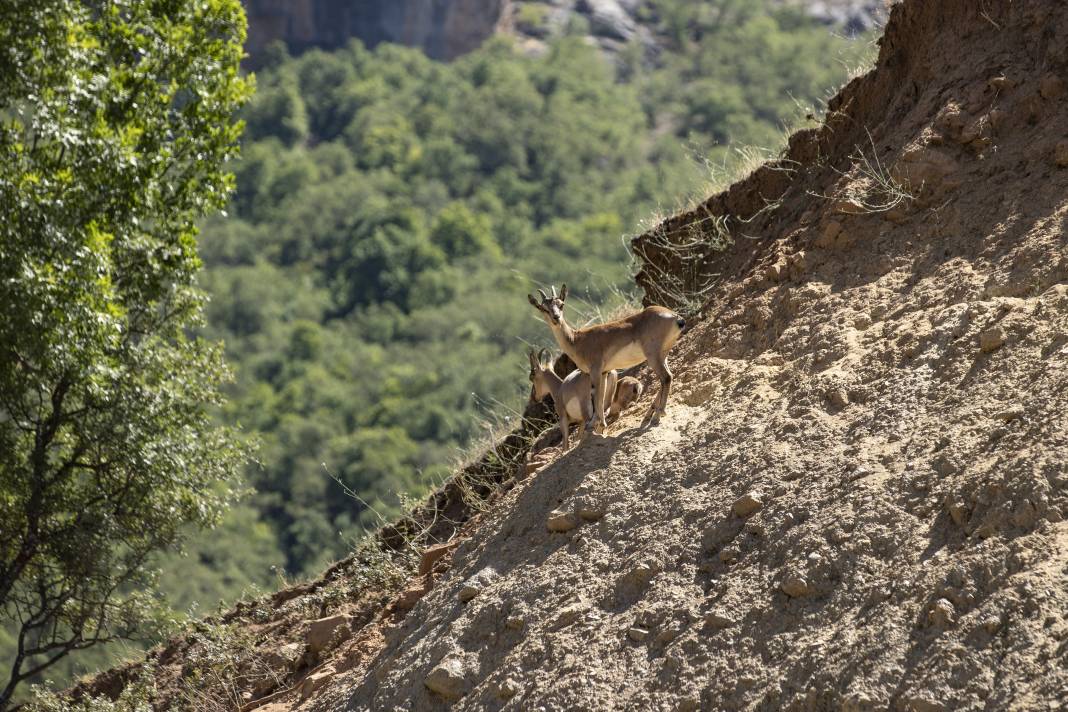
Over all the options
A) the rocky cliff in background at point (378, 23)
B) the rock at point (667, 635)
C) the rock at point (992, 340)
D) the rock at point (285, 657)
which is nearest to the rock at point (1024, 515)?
the rock at point (992, 340)

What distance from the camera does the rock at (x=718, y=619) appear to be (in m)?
7.57

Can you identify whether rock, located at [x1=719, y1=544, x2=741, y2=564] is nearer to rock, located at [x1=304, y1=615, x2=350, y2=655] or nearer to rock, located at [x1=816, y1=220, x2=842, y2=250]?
rock, located at [x1=816, y1=220, x2=842, y2=250]

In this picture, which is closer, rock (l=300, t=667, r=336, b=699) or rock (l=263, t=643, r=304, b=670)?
rock (l=300, t=667, r=336, b=699)

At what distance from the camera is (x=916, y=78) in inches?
406

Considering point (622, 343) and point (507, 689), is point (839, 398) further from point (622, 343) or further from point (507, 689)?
point (507, 689)

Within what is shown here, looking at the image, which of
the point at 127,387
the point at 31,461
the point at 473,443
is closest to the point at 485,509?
the point at 473,443

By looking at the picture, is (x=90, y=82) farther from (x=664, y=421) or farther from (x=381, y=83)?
(x=381, y=83)

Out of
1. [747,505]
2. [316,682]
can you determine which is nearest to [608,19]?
[316,682]

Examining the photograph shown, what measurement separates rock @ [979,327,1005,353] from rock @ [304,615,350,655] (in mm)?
5099

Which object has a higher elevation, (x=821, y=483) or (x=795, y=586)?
(x=821, y=483)

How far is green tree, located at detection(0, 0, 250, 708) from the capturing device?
12.5 meters

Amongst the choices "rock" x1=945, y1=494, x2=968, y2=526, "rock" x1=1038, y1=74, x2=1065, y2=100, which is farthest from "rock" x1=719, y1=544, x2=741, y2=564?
"rock" x1=1038, y1=74, x2=1065, y2=100

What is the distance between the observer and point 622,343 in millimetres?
9469

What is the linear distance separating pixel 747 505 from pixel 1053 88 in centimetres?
361
